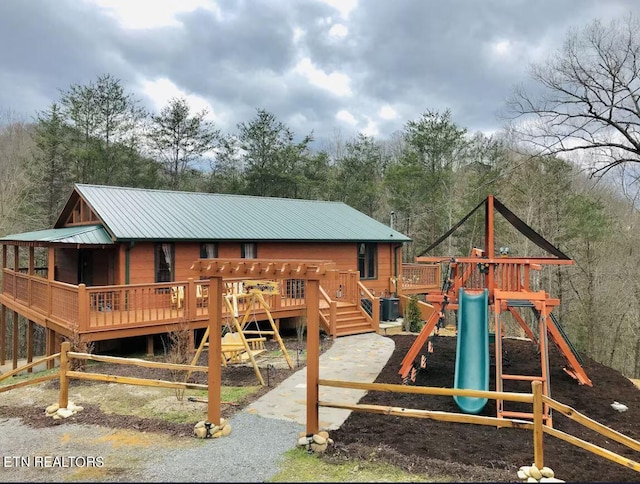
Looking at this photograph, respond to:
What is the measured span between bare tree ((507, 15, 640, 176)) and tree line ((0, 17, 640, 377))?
0.10 feet

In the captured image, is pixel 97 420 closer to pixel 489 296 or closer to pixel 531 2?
pixel 489 296

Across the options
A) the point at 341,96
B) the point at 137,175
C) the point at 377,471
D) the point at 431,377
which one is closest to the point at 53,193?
the point at 137,175

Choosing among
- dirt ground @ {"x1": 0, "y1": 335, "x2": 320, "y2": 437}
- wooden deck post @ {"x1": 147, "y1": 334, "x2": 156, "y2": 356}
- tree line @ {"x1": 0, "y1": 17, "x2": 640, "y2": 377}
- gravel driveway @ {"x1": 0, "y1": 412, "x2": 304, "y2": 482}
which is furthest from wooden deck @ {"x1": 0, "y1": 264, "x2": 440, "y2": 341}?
tree line @ {"x1": 0, "y1": 17, "x2": 640, "y2": 377}

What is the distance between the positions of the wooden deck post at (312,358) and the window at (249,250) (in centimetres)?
924

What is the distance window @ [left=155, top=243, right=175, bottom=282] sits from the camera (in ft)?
41.8

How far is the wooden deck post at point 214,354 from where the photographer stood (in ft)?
18.4

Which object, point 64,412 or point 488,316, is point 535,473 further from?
point 64,412

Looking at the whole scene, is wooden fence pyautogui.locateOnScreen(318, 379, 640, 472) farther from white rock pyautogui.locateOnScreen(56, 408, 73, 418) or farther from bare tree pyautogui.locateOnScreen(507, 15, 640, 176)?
bare tree pyautogui.locateOnScreen(507, 15, 640, 176)

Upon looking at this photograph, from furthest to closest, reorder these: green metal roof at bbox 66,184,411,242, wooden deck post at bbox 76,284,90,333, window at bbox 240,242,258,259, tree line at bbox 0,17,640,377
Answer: window at bbox 240,242,258,259 < green metal roof at bbox 66,184,411,242 < tree line at bbox 0,17,640,377 < wooden deck post at bbox 76,284,90,333

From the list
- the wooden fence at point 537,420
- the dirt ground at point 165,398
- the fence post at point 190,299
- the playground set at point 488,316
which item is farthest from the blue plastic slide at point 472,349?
the fence post at point 190,299

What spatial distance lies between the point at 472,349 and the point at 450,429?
166 centimetres

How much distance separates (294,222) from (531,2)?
33.3 ft

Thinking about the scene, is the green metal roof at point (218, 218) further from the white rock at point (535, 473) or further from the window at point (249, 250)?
the white rock at point (535, 473)

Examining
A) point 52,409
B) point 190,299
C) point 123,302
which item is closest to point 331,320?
point 190,299
